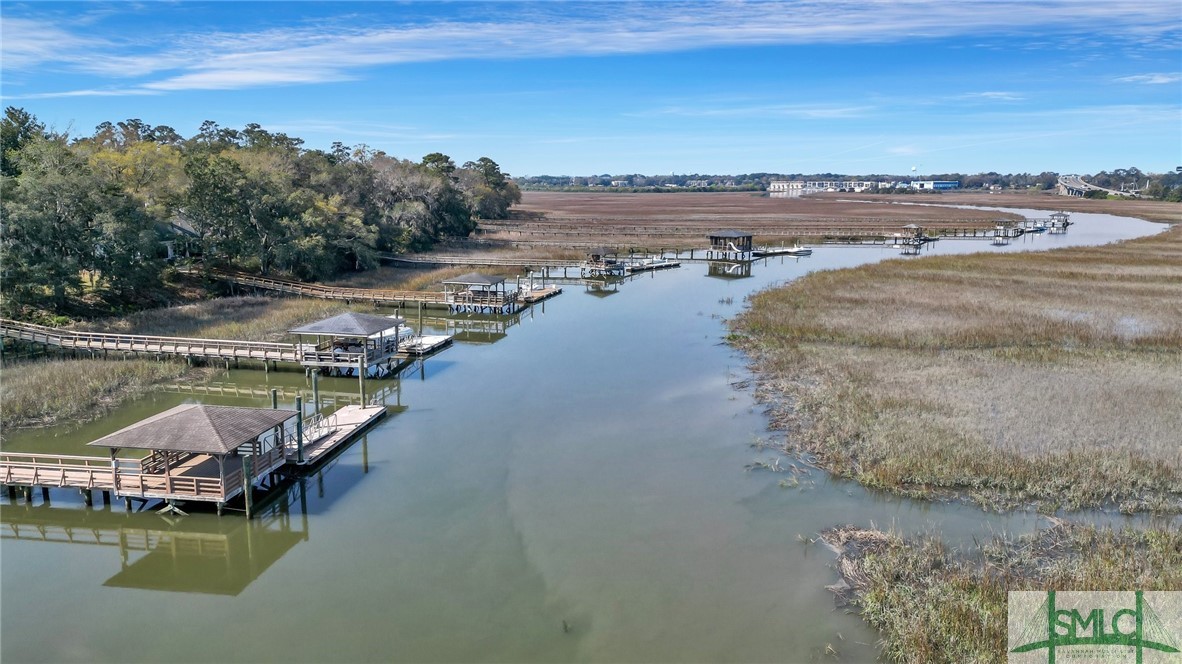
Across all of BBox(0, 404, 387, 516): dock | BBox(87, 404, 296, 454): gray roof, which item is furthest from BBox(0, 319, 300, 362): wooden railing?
BBox(87, 404, 296, 454): gray roof

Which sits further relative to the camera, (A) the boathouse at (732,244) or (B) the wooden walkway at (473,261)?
(A) the boathouse at (732,244)

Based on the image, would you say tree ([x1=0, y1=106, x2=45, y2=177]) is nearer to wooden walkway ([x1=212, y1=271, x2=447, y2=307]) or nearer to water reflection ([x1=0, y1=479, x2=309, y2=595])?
wooden walkway ([x1=212, y1=271, x2=447, y2=307])

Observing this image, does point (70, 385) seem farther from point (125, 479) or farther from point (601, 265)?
point (601, 265)

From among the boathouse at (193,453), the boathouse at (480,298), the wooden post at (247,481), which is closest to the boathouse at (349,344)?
the boathouse at (193,453)

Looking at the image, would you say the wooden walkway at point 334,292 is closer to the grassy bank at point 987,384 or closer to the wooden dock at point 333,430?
the grassy bank at point 987,384

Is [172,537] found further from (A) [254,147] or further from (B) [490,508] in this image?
(A) [254,147]

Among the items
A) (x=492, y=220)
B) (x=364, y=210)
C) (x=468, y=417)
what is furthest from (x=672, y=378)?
(x=492, y=220)
